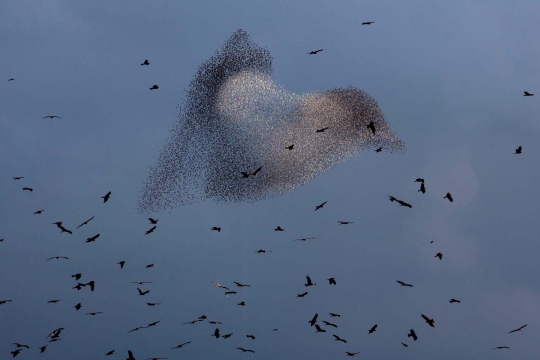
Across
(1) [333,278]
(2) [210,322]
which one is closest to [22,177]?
(2) [210,322]

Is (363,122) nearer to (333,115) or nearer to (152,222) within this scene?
(333,115)

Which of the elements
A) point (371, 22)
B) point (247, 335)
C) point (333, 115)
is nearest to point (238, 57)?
point (333, 115)

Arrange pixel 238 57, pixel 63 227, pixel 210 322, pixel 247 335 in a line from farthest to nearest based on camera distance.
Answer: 1. pixel 238 57
2. pixel 247 335
3. pixel 210 322
4. pixel 63 227

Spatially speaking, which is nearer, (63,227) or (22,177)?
(63,227)

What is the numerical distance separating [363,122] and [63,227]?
2806cm

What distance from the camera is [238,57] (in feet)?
175

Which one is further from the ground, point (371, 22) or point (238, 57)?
point (371, 22)

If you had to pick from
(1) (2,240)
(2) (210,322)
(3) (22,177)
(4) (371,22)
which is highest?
(4) (371,22)

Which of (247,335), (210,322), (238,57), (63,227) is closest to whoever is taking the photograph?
(63,227)

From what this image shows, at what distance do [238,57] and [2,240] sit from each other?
80.6 feet

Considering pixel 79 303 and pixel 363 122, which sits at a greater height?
Answer: pixel 363 122

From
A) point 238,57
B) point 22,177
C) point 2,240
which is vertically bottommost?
point 2,240

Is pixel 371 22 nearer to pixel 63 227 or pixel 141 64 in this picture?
pixel 141 64

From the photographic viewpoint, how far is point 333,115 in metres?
53.2
